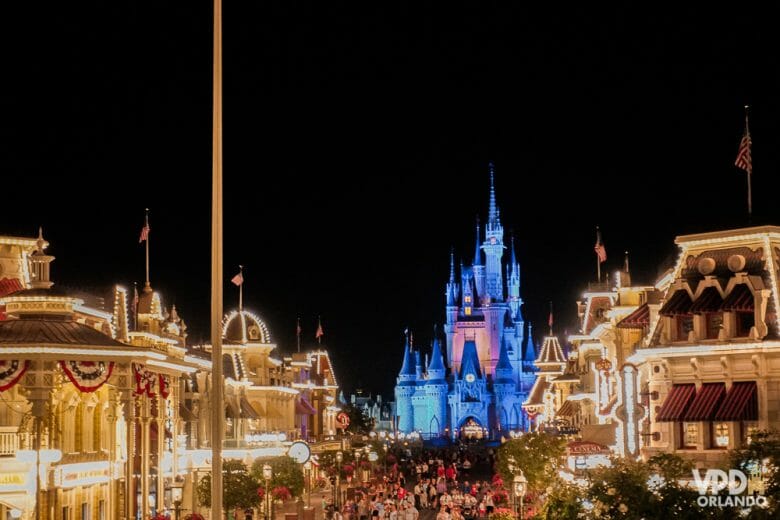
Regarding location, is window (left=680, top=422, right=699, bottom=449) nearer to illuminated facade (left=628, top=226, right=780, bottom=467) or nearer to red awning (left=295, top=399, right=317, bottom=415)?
illuminated facade (left=628, top=226, right=780, bottom=467)

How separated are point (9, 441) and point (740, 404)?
16164 millimetres

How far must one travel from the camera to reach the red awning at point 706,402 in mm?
31828

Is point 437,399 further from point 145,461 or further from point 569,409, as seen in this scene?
point 145,461

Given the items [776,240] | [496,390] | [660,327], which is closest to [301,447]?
[660,327]

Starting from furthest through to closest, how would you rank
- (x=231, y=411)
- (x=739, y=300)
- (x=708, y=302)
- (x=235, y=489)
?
1. (x=231, y=411)
2. (x=235, y=489)
3. (x=708, y=302)
4. (x=739, y=300)

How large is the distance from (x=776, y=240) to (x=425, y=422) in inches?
5859

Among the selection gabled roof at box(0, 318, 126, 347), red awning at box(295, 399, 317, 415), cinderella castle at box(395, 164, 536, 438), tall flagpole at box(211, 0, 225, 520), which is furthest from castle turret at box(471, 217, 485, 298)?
tall flagpole at box(211, 0, 225, 520)

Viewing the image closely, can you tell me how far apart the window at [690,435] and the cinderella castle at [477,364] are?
135205 millimetres

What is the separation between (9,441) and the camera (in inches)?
1157

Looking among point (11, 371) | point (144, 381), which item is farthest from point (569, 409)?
point (11, 371)

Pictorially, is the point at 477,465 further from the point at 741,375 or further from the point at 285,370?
the point at 741,375

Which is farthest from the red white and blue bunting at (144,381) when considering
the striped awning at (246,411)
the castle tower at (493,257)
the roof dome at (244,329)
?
the castle tower at (493,257)

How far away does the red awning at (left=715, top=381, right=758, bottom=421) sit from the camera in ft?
102

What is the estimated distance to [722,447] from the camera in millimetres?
32281
